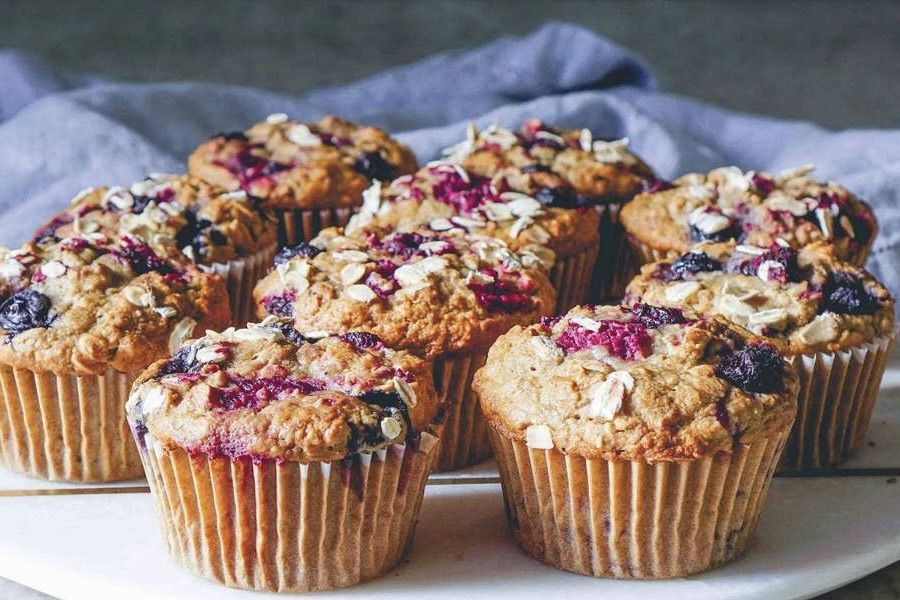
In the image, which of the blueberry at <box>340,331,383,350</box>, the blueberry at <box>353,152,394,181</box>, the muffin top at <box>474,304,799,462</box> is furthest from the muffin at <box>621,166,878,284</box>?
the blueberry at <box>340,331,383,350</box>

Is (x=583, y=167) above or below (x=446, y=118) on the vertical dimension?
above

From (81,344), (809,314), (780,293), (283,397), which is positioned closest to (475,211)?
(780,293)

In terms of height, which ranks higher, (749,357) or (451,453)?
(749,357)

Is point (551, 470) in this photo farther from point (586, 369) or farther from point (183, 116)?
point (183, 116)

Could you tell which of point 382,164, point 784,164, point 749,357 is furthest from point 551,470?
point 784,164

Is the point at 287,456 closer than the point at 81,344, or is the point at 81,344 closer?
the point at 287,456

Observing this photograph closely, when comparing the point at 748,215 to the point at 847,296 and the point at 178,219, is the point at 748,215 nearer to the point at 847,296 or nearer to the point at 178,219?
the point at 847,296

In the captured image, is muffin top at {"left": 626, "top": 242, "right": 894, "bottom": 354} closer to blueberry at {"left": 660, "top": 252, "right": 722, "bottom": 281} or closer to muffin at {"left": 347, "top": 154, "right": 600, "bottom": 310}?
blueberry at {"left": 660, "top": 252, "right": 722, "bottom": 281}
